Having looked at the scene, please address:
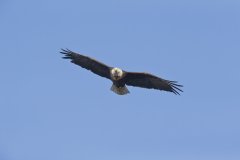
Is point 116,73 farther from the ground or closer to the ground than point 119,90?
farther from the ground

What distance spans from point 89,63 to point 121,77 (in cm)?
125

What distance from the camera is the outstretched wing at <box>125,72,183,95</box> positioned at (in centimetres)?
4316

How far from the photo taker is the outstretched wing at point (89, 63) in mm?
43594

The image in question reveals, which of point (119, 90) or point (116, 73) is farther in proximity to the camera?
point (119, 90)

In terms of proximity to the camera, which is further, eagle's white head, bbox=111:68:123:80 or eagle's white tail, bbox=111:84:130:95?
eagle's white tail, bbox=111:84:130:95

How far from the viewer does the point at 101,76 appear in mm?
43719

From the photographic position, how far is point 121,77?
43188mm

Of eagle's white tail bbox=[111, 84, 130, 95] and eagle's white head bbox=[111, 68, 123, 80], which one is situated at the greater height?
eagle's white head bbox=[111, 68, 123, 80]

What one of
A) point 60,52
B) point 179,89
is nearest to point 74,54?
point 60,52

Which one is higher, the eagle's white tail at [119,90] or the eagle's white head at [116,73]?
the eagle's white head at [116,73]

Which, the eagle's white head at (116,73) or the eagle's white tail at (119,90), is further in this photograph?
the eagle's white tail at (119,90)

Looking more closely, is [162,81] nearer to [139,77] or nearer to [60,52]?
[139,77]

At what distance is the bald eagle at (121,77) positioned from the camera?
43125 mm

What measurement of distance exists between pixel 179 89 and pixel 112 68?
7.07 feet
